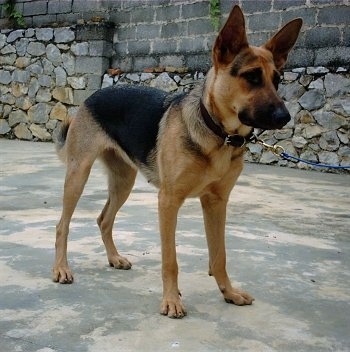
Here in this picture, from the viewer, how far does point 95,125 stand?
3332 millimetres

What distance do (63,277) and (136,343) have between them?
35.7 inches

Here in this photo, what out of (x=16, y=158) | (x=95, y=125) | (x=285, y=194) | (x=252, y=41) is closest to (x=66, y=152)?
(x=95, y=125)

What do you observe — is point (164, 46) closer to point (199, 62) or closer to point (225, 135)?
point (199, 62)

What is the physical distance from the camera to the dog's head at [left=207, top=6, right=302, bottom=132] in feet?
7.66

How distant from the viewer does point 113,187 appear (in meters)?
3.55

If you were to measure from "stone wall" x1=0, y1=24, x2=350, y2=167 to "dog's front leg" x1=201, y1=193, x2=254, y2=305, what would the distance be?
221 inches

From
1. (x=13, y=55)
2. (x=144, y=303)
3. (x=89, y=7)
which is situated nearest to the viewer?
(x=144, y=303)

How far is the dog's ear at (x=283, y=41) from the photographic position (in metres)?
2.69

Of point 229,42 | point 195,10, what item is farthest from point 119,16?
point 229,42

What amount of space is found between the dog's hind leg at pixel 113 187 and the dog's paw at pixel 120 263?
15 centimetres

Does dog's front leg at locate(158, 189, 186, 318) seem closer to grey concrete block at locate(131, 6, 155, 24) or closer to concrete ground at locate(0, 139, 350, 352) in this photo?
concrete ground at locate(0, 139, 350, 352)

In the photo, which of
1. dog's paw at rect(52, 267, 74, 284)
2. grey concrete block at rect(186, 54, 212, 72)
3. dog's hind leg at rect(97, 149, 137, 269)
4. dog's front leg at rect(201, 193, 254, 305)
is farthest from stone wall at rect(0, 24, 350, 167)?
dog's paw at rect(52, 267, 74, 284)

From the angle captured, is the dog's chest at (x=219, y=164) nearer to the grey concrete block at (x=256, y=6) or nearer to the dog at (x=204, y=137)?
the dog at (x=204, y=137)

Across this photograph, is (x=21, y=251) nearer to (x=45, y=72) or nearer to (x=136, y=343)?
(x=136, y=343)
